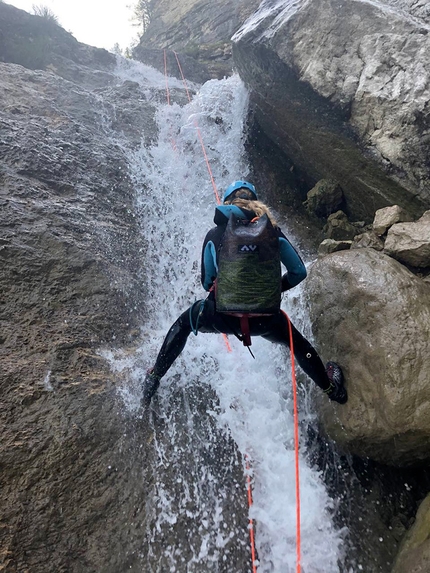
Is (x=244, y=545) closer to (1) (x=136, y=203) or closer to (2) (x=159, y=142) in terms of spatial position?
(1) (x=136, y=203)

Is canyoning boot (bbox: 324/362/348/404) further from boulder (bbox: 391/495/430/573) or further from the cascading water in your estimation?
boulder (bbox: 391/495/430/573)

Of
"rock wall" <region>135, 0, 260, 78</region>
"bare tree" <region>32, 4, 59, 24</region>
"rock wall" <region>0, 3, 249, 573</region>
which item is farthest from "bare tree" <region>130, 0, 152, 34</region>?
"rock wall" <region>0, 3, 249, 573</region>

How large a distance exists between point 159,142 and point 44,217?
185 inches

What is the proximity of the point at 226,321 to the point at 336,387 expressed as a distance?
1.51 metres

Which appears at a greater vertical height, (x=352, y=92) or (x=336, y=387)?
(x=352, y=92)

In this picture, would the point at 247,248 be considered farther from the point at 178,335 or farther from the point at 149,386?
the point at 149,386

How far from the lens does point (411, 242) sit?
4.61 meters

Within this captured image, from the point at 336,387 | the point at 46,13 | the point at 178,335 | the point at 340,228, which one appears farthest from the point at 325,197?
the point at 46,13

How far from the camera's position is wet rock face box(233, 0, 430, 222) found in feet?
17.0

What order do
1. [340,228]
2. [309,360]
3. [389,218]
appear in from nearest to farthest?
[309,360]
[389,218]
[340,228]

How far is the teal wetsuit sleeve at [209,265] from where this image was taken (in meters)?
3.60

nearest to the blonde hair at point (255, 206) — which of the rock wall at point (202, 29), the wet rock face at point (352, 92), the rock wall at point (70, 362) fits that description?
the rock wall at point (70, 362)

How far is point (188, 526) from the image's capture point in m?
3.38

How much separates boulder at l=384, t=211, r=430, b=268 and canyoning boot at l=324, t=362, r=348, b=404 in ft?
5.52
